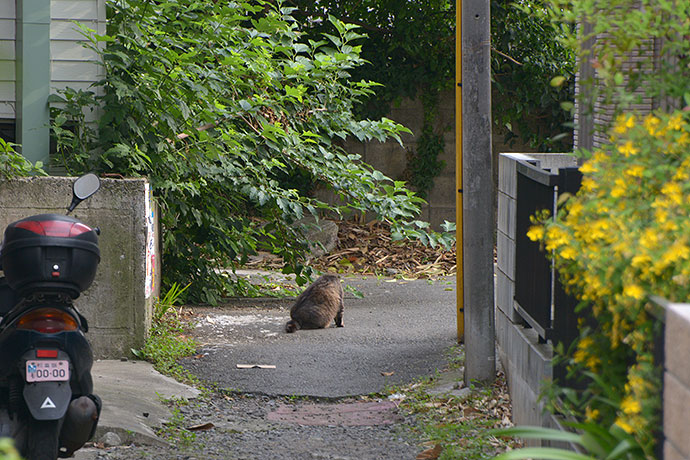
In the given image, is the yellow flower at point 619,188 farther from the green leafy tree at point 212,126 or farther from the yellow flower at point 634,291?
the green leafy tree at point 212,126

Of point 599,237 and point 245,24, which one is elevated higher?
point 245,24

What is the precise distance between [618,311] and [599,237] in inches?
10.9

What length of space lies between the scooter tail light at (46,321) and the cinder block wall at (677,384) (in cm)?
301

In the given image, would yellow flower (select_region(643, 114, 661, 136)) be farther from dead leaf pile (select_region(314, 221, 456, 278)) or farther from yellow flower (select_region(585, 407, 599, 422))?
dead leaf pile (select_region(314, 221, 456, 278))

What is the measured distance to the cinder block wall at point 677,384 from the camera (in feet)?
7.82

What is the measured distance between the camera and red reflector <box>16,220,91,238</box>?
452 cm

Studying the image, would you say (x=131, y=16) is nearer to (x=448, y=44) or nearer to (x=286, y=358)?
(x=286, y=358)

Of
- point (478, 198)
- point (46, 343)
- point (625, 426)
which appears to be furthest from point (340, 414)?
point (625, 426)

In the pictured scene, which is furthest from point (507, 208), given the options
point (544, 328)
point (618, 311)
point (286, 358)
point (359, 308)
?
point (359, 308)

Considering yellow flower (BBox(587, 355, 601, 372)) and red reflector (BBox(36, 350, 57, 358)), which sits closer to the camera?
yellow flower (BBox(587, 355, 601, 372))

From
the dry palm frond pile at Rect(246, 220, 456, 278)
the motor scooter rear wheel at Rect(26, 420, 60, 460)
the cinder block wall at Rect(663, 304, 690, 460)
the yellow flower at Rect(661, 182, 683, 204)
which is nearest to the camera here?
the cinder block wall at Rect(663, 304, 690, 460)

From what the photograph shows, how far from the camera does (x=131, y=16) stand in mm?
8359

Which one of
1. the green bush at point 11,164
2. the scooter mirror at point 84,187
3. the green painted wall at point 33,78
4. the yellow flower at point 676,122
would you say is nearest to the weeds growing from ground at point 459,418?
the scooter mirror at point 84,187

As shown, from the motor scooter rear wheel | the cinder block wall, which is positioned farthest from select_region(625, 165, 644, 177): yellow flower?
the motor scooter rear wheel
